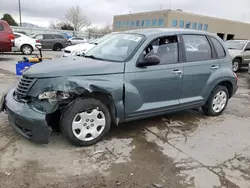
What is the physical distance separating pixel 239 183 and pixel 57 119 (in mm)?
2519

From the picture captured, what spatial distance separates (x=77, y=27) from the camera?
69125 millimetres

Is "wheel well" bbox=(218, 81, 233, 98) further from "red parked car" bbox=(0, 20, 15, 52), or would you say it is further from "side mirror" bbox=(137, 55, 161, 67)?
"red parked car" bbox=(0, 20, 15, 52)

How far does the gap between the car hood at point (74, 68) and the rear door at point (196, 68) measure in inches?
54.7

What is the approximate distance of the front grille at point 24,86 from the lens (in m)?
3.28

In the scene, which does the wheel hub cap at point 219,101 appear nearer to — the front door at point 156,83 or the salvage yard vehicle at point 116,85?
the salvage yard vehicle at point 116,85

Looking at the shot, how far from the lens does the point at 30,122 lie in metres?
3.15

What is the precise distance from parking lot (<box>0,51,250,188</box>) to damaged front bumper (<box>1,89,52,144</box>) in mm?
257

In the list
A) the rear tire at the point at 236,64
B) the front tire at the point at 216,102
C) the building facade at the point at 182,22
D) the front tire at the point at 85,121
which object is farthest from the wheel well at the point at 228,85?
the building facade at the point at 182,22

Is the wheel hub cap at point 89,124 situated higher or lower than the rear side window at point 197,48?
lower

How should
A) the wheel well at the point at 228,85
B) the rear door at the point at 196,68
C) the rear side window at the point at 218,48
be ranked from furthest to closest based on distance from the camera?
the wheel well at the point at 228,85, the rear side window at the point at 218,48, the rear door at the point at 196,68

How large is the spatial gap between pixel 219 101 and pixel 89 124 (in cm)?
302

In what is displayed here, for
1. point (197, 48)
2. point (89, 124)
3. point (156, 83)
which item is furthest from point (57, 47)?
point (89, 124)

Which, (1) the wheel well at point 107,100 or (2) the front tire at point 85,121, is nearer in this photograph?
(2) the front tire at point 85,121

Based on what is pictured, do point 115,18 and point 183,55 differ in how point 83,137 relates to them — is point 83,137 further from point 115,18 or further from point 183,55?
point 115,18
